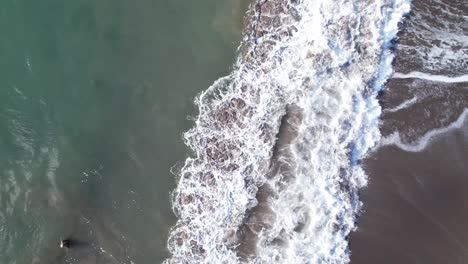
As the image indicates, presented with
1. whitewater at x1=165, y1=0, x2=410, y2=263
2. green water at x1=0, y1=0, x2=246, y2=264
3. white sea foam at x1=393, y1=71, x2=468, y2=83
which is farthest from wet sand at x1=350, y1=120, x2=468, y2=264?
green water at x1=0, y1=0, x2=246, y2=264

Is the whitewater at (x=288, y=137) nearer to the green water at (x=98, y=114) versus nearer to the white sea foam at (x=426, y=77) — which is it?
the white sea foam at (x=426, y=77)

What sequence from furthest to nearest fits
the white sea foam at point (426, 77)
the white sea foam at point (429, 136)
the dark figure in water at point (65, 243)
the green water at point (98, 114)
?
the dark figure in water at point (65, 243)
the green water at point (98, 114)
the white sea foam at point (426, 77)
the white sea foam at point (429, 136)

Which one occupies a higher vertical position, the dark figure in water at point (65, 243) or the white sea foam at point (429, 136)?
the white sea foam at point (429, 136)

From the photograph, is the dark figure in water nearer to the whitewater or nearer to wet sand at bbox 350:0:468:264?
the whitewater

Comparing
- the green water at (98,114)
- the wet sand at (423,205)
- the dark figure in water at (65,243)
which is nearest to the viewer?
the wet sand at (423,205)

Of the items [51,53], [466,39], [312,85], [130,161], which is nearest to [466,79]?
[466,39]

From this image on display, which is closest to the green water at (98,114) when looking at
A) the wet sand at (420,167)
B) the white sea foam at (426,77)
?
the white sea foam at (426,77)

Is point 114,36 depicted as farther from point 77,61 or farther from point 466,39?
point 466,39
